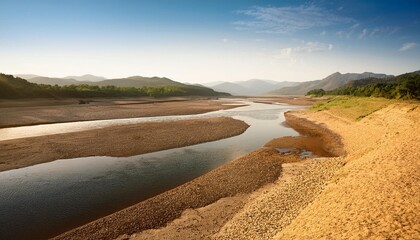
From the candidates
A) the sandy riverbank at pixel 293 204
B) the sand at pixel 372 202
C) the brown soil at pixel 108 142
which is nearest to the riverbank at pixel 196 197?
the sandy riverbank at pixel 293 204

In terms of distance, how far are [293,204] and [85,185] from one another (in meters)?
16.5

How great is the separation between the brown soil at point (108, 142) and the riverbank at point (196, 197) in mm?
12272

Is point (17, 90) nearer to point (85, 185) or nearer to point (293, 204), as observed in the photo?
point (85, 185)

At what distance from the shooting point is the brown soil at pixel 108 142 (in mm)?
28500

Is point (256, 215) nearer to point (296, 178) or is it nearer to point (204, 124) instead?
point (296, 178)

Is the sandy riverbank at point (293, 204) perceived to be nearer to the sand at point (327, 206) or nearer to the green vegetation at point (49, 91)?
the sand at point (327, 206)

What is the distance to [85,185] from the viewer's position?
827 inches

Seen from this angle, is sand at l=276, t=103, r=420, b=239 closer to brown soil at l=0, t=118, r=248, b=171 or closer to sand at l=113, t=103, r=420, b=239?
sand at l=113, t=103, r=420, b=239

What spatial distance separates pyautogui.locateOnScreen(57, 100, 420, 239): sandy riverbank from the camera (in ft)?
38.1

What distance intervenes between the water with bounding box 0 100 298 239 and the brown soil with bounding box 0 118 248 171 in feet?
6.74

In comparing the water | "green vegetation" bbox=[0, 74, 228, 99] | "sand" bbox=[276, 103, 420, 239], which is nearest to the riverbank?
the water

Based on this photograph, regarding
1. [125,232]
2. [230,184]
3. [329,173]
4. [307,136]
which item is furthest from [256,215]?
[307,136]

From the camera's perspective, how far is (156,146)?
1315 inches

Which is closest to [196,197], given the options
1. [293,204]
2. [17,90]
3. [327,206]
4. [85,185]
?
[293,204]
